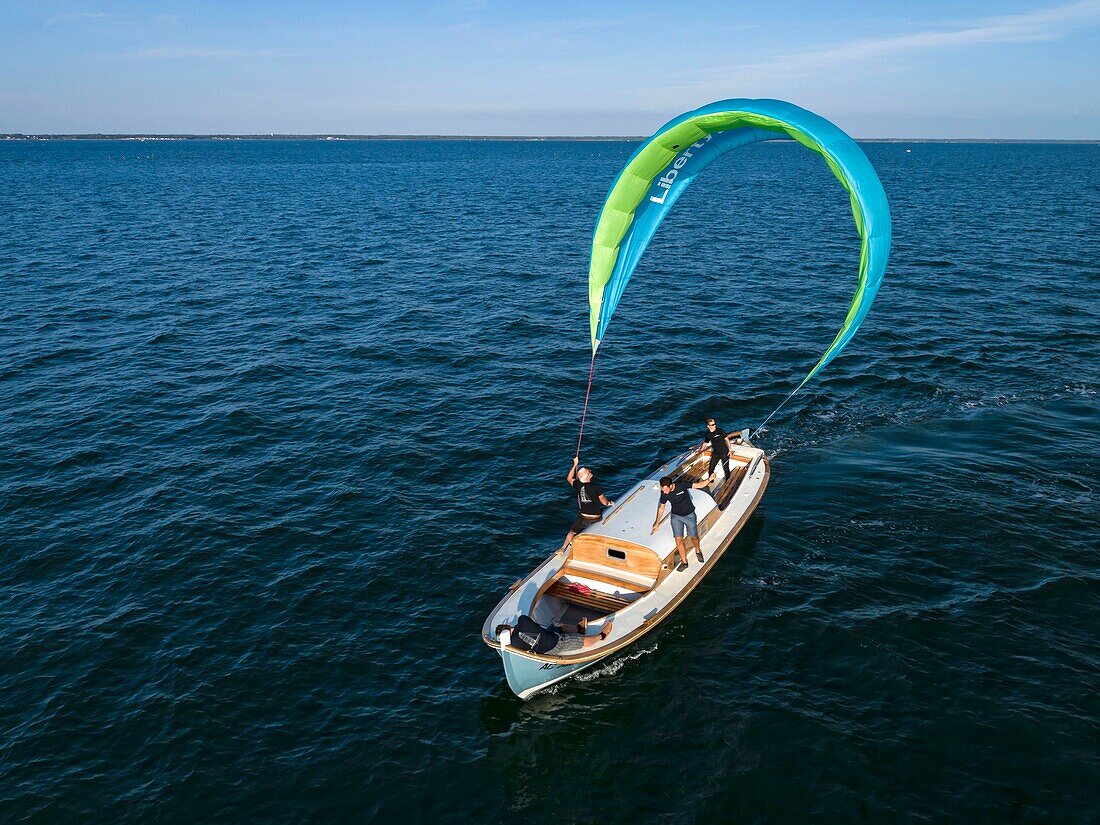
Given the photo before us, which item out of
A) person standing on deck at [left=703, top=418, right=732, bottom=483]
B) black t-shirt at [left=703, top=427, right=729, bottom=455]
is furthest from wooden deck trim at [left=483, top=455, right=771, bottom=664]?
black t-shirt at [left=703, top=427, right=729, bottom=455]

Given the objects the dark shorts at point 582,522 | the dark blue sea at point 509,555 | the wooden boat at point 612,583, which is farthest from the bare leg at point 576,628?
the dark shorts at point 582,522

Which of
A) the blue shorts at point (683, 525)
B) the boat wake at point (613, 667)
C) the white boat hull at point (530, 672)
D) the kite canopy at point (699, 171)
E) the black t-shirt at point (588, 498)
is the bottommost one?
the boat wake at point (613, 667)

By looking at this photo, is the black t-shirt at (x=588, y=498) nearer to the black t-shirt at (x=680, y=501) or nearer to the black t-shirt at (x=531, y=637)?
the black t-shirt at (x=680, y=501)

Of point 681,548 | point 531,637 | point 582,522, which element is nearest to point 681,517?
point 681,548

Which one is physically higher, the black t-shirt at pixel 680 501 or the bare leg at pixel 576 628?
the black t-shirt at pixel 680 501

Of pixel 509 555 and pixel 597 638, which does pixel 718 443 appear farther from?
pixel 597 638

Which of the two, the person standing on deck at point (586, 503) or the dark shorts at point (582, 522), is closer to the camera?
the person standing on deck at point (586, 503)

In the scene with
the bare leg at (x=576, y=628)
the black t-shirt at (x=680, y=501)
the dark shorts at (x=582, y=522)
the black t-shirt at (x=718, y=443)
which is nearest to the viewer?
the bare leg at (x=576, y=628)

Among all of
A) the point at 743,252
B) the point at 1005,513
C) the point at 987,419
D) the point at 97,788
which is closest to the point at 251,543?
the point at 97,788
